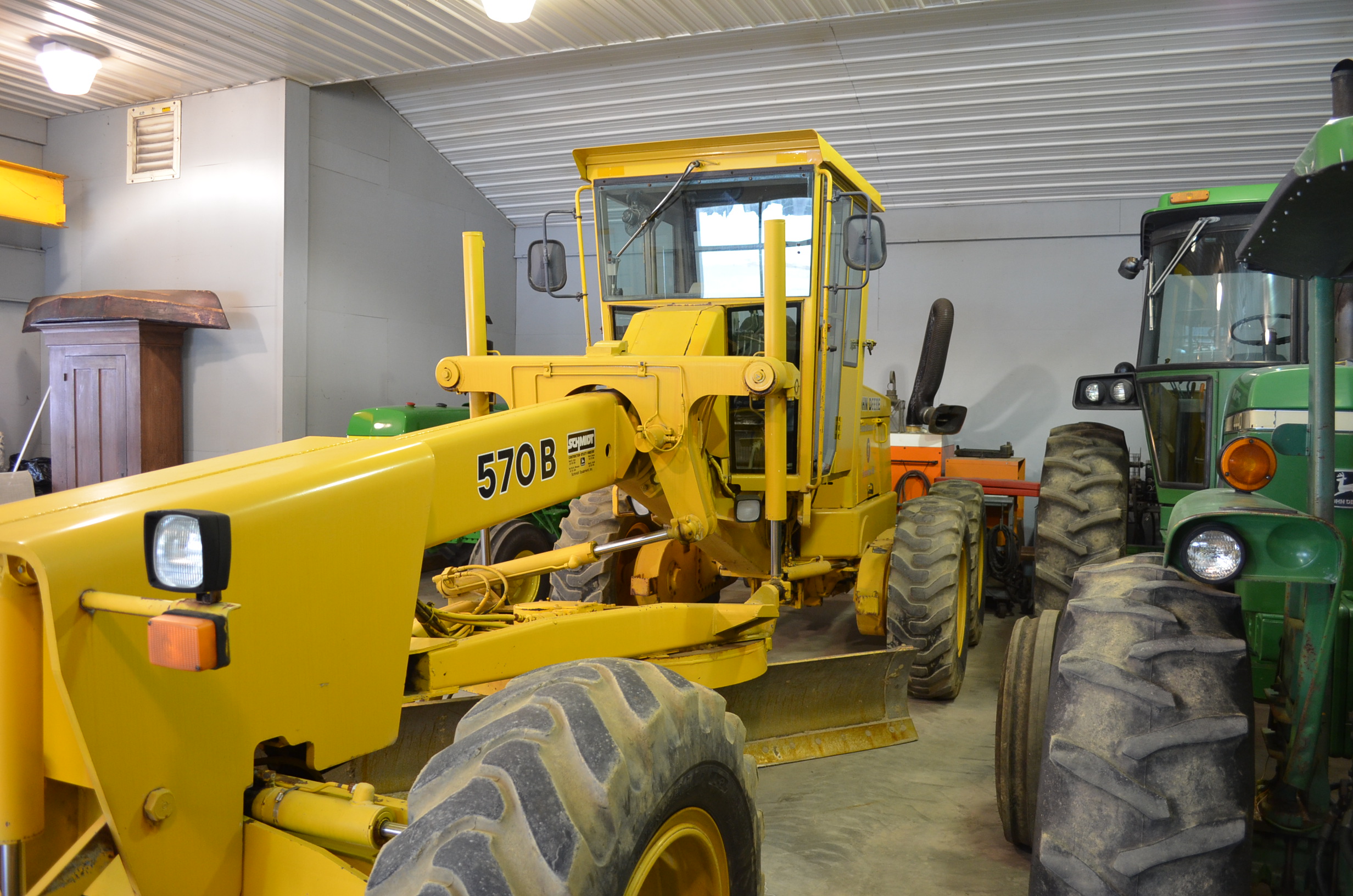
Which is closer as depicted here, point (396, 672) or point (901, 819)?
point (396, 672)

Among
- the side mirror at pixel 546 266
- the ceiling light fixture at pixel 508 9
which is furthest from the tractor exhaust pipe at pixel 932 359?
the side mirror at pixel 546 266

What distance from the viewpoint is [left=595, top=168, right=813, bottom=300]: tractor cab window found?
4.46 metres

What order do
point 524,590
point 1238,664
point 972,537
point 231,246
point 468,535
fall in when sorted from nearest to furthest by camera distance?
point 1238,664 → point 524,590 → point 972,537 → point 468,535 → point 231,246

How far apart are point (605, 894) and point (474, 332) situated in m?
2.95

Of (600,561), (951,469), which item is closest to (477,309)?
(600,561)

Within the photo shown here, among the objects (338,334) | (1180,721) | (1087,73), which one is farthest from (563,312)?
(1180,721)

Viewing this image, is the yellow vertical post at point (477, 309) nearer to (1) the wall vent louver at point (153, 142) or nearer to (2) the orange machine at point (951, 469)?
(2) the orange machine at point (951, 469)

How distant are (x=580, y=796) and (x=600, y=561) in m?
3.33

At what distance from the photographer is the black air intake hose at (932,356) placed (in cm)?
828

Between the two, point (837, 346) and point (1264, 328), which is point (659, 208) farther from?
point (1264, 328)

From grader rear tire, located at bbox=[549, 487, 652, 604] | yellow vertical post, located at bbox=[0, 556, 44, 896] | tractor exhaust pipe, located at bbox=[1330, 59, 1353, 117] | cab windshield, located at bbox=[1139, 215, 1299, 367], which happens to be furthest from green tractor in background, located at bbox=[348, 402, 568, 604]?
tractor exhaust pipe, located at bbox=[1330, 59, 1353, 117]

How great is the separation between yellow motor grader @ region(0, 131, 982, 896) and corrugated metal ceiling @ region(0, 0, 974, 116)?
4.20 metres

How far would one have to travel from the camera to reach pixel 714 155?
14.5ft

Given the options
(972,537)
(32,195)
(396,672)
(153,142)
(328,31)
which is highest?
(328,31)
